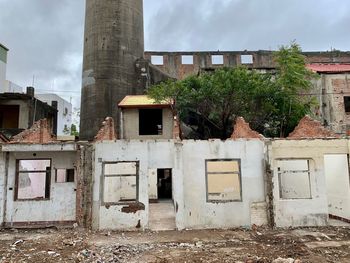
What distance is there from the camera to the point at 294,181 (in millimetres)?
13969

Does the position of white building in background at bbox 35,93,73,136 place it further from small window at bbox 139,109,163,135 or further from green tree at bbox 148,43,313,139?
green tree at bbox 148,43,313,139

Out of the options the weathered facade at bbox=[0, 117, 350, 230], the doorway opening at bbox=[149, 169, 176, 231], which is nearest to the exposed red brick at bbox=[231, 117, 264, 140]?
the weathered facade at bbox=[0, 117, 350, 230]

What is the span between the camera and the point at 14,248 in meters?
9.27

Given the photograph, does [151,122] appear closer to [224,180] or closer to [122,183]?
[122,183]

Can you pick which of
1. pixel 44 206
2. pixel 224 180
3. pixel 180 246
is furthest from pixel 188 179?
pixel 44 206

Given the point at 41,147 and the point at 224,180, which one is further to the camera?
the point at 224,180

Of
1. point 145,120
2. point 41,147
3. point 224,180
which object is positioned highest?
point 145,120

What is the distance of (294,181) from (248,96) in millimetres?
5528

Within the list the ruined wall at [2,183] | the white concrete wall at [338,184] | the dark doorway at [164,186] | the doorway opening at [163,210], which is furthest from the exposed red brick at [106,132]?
the white concrete wall at [338,184]

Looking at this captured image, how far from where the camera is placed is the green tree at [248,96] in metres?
17.5

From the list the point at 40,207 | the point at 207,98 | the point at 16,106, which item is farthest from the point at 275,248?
the point at 16,106

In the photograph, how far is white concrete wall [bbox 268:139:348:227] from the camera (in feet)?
39.3

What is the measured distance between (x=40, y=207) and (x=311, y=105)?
15.9m

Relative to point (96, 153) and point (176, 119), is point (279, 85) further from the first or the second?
point (96, 153)
